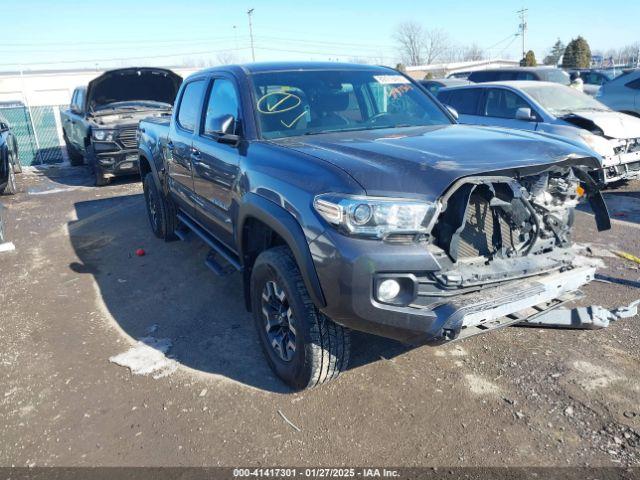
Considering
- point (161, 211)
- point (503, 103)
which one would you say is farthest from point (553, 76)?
point (161, 211)

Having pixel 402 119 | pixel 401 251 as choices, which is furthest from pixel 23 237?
pixel 401 251

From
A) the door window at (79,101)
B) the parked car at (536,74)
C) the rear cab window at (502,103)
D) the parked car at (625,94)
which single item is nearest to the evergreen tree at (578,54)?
the parked car at (536,74)

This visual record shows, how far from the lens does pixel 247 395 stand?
10.8 ft

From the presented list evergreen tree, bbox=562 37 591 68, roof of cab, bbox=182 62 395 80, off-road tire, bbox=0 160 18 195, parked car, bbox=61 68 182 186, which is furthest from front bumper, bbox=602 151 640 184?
evergreen tree, bbox=562 37 591 68

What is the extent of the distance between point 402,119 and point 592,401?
7.60 ft

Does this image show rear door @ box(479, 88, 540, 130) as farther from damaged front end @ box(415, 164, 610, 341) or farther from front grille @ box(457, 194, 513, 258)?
front grille @ box(457, 194, 513, 258)

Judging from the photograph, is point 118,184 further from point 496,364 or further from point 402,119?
point 496,364

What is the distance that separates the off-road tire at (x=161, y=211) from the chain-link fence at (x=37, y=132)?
9.00 m

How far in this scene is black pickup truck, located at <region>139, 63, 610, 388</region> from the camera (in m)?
2.57

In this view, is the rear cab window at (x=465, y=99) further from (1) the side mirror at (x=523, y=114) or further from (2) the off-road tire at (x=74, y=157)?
(2) the off-road tire at (x=74, y=157)

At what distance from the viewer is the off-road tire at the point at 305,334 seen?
9.52 ft

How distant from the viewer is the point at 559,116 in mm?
8211

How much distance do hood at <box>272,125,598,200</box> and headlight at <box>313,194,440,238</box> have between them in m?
0.05

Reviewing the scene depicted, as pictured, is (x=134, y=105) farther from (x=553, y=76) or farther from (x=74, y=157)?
(x=553, y=76)
